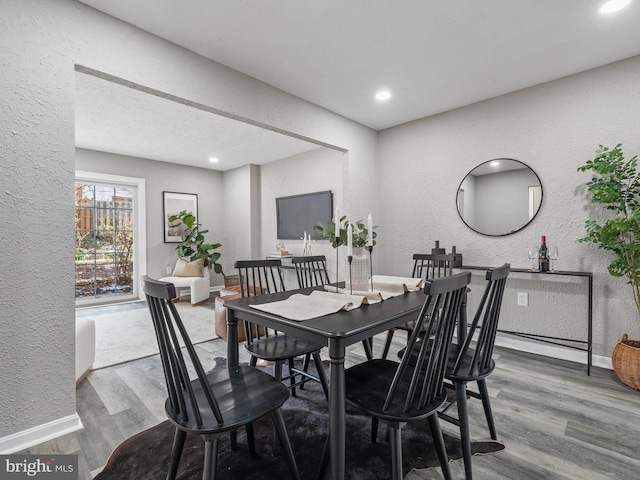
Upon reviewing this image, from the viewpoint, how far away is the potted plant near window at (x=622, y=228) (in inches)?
89.5

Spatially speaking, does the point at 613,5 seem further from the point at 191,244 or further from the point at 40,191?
the point at 191,244

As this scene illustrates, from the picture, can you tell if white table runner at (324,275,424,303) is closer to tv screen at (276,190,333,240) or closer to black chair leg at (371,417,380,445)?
black chair leg at (371,417,380,445)

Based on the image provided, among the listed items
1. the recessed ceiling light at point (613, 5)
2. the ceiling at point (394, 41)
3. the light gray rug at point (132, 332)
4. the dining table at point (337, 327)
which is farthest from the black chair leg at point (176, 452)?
the recessed ceiling light at point (613, 5)

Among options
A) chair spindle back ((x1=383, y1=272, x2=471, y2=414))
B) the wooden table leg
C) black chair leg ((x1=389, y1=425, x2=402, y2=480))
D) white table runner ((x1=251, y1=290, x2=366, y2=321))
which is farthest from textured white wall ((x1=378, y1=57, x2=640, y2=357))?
the wooden table leg

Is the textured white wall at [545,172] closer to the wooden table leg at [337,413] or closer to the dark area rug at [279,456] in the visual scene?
the dark area rug at [279,456]

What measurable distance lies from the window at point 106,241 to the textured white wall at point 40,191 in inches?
151

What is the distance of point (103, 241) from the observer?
5.43 meters

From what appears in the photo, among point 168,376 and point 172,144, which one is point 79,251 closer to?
point 172,144

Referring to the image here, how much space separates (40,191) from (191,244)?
4.50 metres

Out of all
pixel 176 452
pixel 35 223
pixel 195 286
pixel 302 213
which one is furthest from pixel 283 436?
pixel 195 286

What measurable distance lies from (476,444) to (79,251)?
5.92m

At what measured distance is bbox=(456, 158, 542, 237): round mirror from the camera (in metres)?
3.05

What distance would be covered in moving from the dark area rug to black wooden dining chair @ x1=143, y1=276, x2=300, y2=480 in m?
0.28

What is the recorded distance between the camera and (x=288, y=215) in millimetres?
5480
